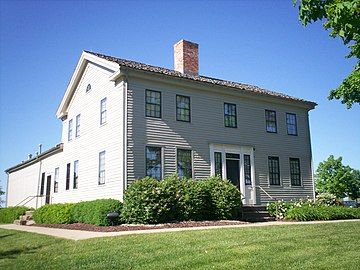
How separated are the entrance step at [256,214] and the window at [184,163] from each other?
3.05 meters

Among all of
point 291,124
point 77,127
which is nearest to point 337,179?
point 291,124

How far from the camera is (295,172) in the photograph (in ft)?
71.8

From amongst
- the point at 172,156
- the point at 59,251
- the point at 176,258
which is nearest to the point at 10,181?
the point at 172,156

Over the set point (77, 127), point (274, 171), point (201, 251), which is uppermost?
point (77, 127)

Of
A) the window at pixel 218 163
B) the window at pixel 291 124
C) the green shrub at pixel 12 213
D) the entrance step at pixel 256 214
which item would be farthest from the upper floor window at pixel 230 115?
the green shrub at pixel 12 213

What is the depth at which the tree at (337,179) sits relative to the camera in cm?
7156

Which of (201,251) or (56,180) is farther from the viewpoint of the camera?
(56,180)

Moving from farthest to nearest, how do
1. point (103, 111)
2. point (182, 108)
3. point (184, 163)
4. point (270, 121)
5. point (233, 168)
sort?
point (270, 121) → point (233, 168) → point (103, 111) → point (182, 108) → point (184, 163)

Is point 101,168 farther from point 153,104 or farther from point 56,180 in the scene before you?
point 56,180

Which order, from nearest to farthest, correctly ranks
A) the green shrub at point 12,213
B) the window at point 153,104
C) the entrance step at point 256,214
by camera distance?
the entrance step at point 256,214
the window at point 153,104
the green shrub at point 12,213

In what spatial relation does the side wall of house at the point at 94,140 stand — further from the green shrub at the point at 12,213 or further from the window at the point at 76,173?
the green shrub at the point at 12,213

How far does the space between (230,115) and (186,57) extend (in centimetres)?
411

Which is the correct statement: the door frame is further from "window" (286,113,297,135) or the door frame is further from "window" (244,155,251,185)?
"window" (286,113,297,135)

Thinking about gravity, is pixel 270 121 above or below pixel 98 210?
above
